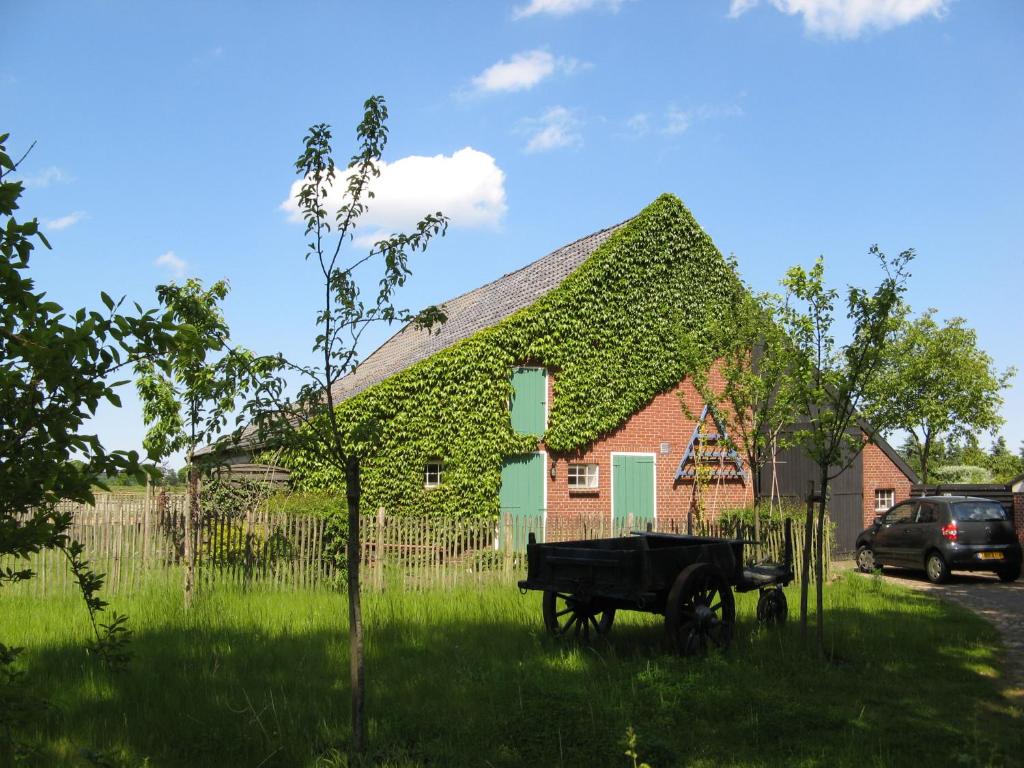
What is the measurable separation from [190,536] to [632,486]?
12.7 m

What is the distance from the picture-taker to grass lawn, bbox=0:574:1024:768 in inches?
231

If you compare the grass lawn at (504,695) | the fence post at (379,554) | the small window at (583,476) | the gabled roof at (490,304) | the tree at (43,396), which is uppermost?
the gabled roof at (490,304)

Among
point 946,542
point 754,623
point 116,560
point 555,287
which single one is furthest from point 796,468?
point 116,560

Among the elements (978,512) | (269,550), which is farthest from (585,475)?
(269,550)

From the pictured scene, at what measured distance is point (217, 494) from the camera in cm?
1575

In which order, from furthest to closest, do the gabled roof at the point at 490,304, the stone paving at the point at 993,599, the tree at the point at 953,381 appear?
the tree at the point at 953,381 < the gabled roof at the point at 490,304 < the stone paving at the point at 993,599

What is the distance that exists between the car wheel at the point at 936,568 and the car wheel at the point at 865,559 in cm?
169

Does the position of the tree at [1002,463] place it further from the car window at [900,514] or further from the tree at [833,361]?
the tree at [833,361]

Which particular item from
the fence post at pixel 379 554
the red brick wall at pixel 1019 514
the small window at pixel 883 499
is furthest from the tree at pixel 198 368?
the small window at pixel 883 499

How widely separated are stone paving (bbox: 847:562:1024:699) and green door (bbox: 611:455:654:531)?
5.84 metres

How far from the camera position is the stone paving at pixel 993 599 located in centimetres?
923

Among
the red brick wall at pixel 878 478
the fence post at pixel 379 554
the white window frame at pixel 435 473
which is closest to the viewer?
the fence post at pixel 379 554

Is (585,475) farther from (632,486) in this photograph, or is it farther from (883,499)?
(883,499)

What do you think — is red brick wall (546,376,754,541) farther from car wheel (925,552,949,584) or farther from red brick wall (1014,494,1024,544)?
red brick wall (1014,494,1024,544)
